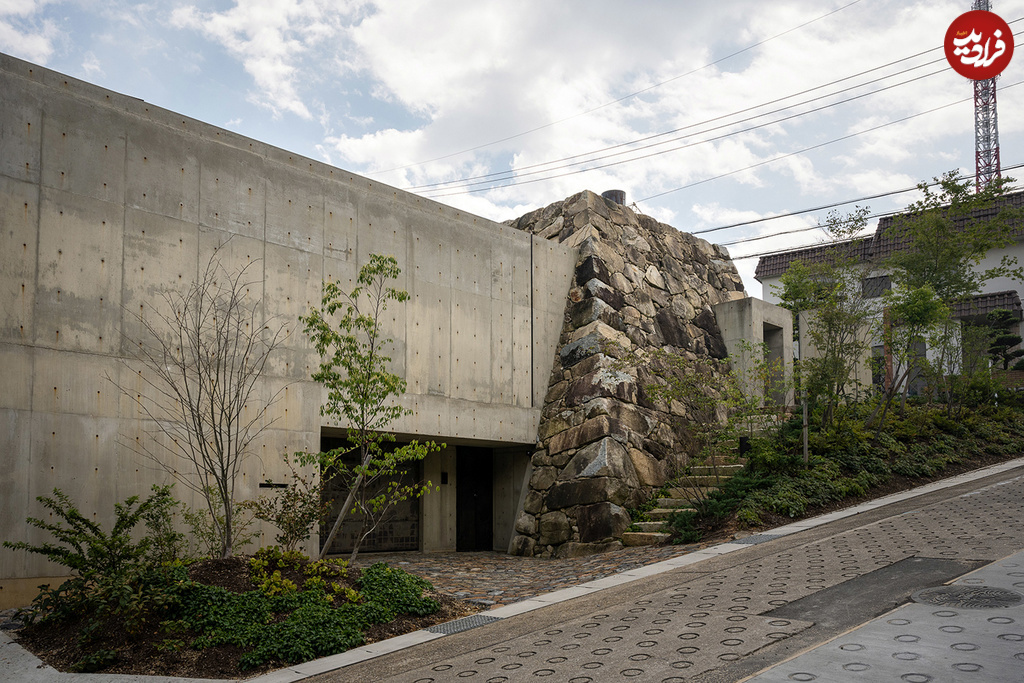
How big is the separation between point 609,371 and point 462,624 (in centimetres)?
724

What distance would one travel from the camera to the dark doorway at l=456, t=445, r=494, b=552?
14.7m

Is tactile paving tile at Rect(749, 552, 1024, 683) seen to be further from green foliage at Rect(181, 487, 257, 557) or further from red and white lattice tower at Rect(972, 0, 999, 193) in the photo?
red and white lattice tower at Rect(972, 0, 999, 193)

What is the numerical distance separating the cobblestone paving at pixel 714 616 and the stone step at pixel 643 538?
2775 millimetres

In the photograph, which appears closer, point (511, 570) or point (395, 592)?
point (395, 592)

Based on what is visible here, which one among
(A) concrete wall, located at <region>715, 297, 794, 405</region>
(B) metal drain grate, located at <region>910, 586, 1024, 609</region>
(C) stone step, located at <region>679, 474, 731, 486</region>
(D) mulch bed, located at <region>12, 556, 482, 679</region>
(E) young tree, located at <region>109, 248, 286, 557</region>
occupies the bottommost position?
(D) mulch bed, located at <region>12, 556, 482, 679</region>

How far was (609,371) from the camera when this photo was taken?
1394 cm

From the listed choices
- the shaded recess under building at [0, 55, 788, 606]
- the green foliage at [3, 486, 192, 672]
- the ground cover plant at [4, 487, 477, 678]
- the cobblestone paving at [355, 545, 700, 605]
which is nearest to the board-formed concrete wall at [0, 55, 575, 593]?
the shaded recess under building at [0, 55, 788, 606]

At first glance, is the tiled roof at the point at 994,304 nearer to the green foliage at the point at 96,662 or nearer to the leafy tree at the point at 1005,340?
the leafy tree at the point at 1005,340

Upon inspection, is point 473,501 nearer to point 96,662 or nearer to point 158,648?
point 158,648

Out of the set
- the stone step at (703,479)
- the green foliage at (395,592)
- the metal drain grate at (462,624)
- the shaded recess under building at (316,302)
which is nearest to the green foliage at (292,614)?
the green foliage at (395,592)

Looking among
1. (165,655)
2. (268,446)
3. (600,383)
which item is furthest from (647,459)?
(165,655)

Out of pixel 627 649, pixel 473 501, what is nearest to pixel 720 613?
pixel 627 649

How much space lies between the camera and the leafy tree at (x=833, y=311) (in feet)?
46.2

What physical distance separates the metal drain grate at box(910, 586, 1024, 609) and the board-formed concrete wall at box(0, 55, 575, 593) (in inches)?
302
